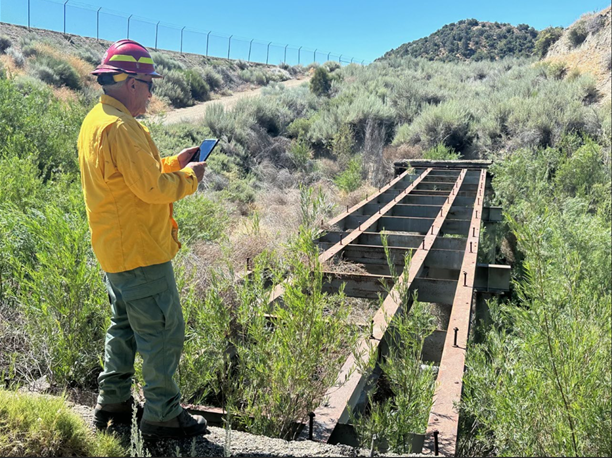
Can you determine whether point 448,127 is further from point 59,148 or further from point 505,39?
point 505,39

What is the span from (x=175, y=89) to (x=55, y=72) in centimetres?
742

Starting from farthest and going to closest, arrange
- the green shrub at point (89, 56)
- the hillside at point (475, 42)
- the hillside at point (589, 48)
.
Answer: the hillside at point (475, 42) < the green shrub at point (89, 56) < the hillside at point (589, 48)

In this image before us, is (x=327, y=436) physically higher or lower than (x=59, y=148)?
lower

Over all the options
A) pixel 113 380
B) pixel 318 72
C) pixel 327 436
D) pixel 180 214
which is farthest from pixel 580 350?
pixel 318 72

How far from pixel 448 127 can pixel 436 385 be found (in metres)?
16.9

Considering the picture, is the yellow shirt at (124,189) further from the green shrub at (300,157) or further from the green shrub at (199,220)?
the green shrub at (300,157)

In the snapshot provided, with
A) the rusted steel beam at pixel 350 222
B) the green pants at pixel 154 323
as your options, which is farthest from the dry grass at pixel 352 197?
the green pants at pixel 154 323

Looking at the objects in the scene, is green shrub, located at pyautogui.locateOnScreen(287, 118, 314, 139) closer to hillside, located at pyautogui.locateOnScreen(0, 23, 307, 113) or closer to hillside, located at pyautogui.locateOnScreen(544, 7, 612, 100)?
hillside, located at pyautogui.locateOnScreen(0, 23, 307, 113)

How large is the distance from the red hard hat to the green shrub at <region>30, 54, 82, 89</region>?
23.3m

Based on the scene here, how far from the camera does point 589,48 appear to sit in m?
26.4

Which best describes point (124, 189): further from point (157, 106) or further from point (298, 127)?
point (157, 106)

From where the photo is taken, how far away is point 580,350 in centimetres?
242

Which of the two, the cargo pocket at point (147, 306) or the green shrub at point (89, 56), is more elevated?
the green shrub at point (89, 56)

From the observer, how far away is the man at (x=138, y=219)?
2449 millimetres
